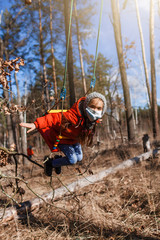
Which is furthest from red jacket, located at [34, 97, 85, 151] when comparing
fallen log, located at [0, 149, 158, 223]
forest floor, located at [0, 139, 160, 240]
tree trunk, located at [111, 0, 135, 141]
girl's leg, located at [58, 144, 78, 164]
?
tree trunk, located at [111, 0, 135, 141]

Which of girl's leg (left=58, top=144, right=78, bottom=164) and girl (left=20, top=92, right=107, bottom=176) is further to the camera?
girl's leg (left=58, top=144, right=78, bottom=164)

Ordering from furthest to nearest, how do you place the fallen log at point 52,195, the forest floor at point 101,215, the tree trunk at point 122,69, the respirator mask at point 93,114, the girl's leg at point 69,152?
the tree trunk at point 122,69, the fallen log at point 52,195, the girl's leg at point 69,152, the forest floor at point 101,215, the respirator mask at point 93,114

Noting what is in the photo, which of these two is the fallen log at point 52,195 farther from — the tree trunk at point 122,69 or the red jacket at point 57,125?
the tree trunk at point 122,69

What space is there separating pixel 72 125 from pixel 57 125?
227 mm

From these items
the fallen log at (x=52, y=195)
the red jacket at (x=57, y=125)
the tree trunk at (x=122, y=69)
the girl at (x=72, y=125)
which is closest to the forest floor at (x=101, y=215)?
the fallen log at (x=52, y=195)

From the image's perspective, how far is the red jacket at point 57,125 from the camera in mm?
2355

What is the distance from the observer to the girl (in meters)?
2.33

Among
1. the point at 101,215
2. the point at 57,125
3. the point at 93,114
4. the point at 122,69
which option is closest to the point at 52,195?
the point at 101,215

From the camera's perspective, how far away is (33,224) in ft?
9.41

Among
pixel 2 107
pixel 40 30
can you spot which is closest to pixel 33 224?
pixel 2 107

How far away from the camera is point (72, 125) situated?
249 cm

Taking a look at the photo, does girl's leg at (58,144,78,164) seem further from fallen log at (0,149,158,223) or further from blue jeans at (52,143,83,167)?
fallen log at (0,149,158,223)

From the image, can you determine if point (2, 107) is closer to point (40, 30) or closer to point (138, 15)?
point (40, 30)

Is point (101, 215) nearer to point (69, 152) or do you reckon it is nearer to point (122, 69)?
point (69, 152)
